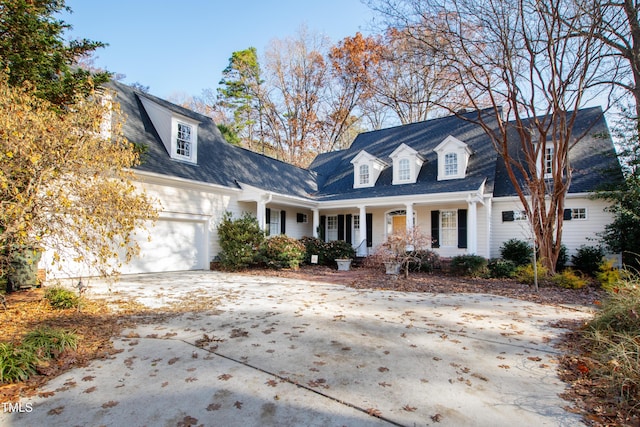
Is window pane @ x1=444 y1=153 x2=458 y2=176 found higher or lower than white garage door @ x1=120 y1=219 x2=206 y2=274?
higher

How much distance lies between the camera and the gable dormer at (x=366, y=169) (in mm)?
16406

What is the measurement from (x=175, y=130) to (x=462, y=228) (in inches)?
464

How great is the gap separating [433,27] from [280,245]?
8563 mm

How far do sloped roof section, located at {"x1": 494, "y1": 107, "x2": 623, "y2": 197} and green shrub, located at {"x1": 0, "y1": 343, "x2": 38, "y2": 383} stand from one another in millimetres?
14974

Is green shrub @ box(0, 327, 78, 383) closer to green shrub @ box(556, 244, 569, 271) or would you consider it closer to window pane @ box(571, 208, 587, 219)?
green shrub @ box(556, 244, 569, 271)

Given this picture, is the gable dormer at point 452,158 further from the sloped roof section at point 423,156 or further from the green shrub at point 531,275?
the green shrub at point 531,275

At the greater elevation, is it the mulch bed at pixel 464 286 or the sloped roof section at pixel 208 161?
the sloped roof section at pixel 208 161

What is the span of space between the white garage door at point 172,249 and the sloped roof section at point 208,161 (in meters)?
1.76

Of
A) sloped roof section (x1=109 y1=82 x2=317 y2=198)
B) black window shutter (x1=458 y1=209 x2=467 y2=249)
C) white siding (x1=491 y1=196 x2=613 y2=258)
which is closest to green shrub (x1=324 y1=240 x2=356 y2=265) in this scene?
sloped roof section (x1=109 y1=82 x2=317 y2=198)

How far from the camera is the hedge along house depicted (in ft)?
38.1

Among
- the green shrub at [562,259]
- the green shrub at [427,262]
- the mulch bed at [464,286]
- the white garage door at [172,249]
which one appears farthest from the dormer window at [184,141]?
the green shrub at [562,259]

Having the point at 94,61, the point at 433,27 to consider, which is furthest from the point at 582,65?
the point at 94,61

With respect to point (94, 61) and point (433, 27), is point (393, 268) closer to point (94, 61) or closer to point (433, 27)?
point (433, 27)

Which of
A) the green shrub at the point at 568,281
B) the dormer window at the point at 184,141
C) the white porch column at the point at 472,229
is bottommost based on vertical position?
the green shrub at the point at 568,281
